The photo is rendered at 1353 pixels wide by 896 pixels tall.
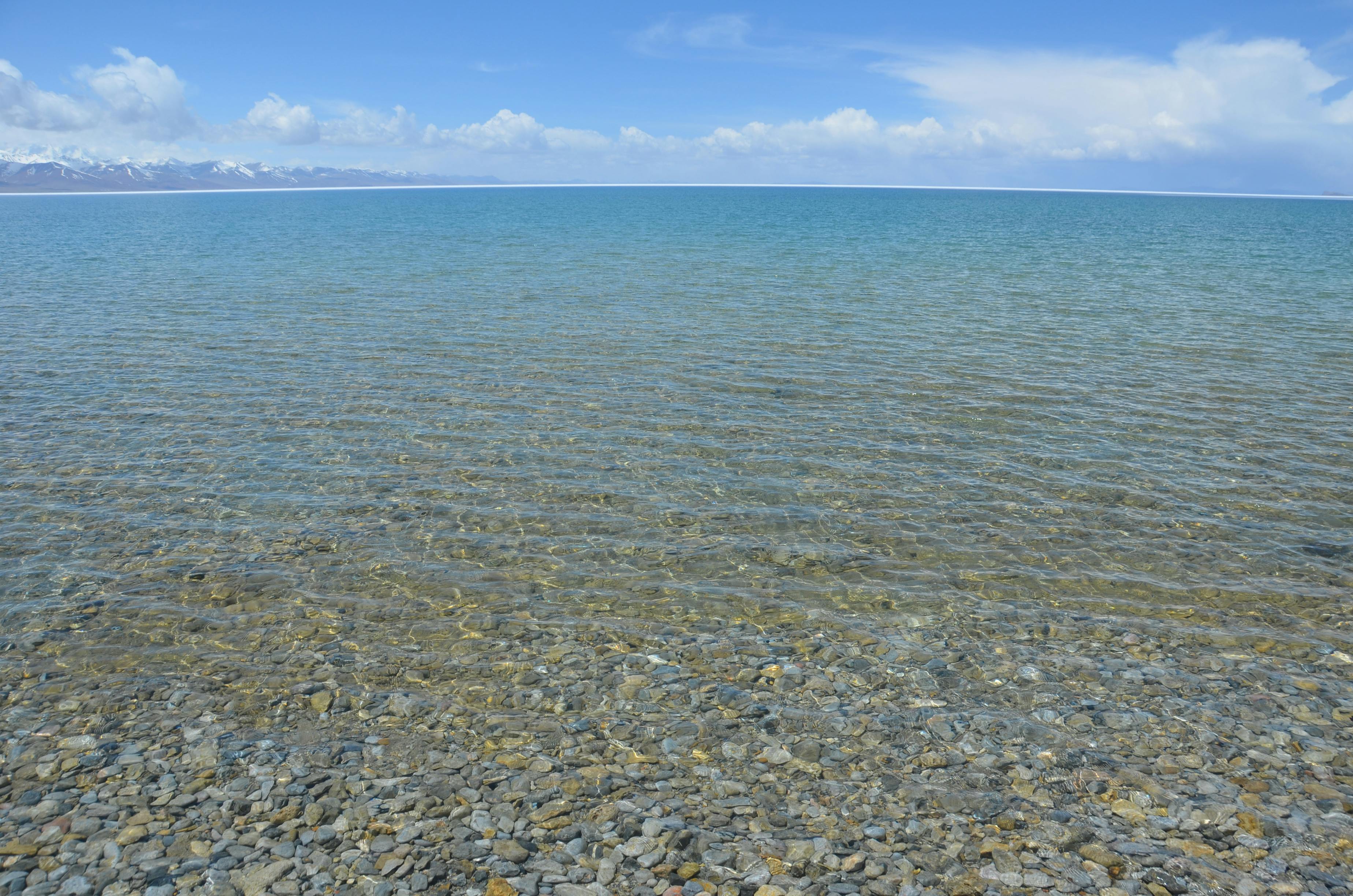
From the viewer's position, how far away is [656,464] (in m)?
16.6

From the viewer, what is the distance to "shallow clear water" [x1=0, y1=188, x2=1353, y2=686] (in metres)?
11.6

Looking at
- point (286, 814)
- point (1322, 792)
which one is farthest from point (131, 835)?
point (1322, 792)

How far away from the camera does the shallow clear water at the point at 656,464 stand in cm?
1155

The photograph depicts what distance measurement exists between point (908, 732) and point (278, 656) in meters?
7.87

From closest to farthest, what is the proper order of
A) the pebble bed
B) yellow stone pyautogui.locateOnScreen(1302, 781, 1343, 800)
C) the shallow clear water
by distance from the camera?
the pebble bed
yellow stone pyautogui.locateOnScreen(1302, 781, 1343, 800)
the shallow clear water

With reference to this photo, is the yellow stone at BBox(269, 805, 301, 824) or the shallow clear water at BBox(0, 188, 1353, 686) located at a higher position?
the shallow clear water at BBox(0, 188, 1353, 686)

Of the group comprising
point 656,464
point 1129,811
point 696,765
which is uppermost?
point 656,464

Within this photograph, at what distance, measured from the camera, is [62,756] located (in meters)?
8.26

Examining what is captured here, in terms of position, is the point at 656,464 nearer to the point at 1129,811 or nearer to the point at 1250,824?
the point at 1129,811

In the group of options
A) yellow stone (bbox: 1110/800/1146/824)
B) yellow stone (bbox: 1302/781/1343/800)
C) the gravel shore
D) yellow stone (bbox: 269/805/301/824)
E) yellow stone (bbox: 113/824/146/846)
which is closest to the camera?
the gravel shore

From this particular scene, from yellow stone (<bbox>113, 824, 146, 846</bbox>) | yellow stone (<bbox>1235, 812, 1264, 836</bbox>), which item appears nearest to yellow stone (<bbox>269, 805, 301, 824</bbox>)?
yellow stone (<bbox>113, 824, 146, 846</bbox>)

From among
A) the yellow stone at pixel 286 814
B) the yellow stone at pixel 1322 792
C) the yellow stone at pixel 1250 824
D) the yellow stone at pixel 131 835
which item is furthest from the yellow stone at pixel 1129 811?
the yellow stone at pixel 131 835

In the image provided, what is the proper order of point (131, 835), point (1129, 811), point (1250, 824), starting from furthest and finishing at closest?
point (1129, 811)
point (1250, 824)
point (131, 835)

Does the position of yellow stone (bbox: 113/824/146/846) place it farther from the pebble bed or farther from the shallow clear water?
the shallow clear water
